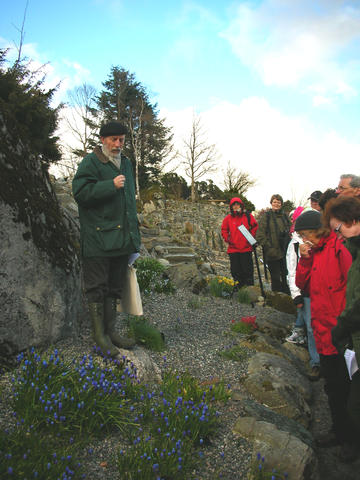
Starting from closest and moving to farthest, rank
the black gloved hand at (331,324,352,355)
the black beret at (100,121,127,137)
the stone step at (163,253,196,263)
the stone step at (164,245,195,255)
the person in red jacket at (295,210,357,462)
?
the black gloved hand at (331,324,352,355) → the person in red jacket at (295,210,357,462) → the black beret at (100,121,127,137) → the stone step at (163,253,196,263) → the stone step at (164,245,195,255)

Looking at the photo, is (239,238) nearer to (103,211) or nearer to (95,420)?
(103,211)

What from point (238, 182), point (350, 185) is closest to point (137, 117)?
point (238, 182)

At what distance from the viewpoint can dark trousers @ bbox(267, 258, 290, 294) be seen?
7.68 m

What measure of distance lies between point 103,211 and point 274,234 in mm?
4873

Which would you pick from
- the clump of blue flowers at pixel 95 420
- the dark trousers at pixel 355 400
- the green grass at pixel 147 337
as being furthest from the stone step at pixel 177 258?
the dark trousers at pixel 355 400

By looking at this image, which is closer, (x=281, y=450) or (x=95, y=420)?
(x=95, y=420)

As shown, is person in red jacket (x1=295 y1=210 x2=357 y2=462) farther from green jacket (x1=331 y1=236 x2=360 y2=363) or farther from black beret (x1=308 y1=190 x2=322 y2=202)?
black beret (x1=308 y1=190 x2=322 y2=202)

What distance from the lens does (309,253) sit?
359 centimetres

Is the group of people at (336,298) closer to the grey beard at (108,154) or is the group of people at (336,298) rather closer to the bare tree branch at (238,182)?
the grey beard at (108,154)

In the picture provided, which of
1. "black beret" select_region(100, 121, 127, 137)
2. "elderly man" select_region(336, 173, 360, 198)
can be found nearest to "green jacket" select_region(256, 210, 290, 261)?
"elderly man" select_region(336, 173, 360, 198)

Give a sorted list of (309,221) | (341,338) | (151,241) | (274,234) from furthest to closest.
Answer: (151,241)
(274,234)
(309,221)
(341,338)

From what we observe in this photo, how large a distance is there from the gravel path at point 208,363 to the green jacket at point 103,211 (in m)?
0.97

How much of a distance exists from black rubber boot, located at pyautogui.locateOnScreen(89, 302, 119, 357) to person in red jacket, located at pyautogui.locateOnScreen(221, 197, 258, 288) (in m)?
5.00

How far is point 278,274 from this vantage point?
7.91 m
